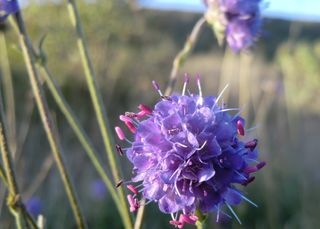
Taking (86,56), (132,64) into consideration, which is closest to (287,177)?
(132,64)

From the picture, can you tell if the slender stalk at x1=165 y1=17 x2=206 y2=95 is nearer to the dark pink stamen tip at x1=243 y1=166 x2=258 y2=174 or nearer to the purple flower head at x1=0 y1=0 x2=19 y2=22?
the purple flower head at x1=0 y1=0 x2=19 y2=22

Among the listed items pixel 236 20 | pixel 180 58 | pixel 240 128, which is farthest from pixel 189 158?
pixel 236 20

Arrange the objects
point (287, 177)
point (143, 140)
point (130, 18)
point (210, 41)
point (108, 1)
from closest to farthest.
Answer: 1. point (143, 140)
2. point (287, 177)
3. point (108, 1)
4. point (130, 18)
5. point (210, 41)

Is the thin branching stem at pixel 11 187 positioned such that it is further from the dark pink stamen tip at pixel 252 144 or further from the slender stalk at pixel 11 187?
the dark pink stamen tip at pixel 252 144

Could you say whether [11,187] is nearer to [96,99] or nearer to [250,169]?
[96,99]

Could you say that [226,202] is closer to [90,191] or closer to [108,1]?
[90,191]

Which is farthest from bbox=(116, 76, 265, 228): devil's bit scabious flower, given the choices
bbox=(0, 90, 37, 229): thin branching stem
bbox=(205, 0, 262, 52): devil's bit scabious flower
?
bbox=(205, 0, 262, 52): devil's bit scabious flower
